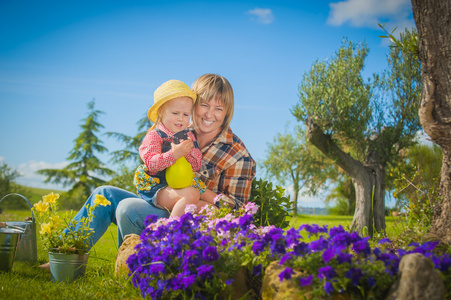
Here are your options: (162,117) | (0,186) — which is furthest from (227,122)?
(0,186)

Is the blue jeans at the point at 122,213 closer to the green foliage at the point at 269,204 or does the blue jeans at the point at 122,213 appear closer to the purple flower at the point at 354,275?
the green foliage at the point at 269,204

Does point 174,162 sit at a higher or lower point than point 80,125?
lower

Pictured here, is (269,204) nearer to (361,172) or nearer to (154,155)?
(154,155)

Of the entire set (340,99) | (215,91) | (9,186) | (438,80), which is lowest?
(9,186)

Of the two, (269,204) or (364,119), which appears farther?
(364,119)

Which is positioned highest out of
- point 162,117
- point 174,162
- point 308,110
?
point 308,110

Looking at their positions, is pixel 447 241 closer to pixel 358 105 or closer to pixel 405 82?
pixel 358 105

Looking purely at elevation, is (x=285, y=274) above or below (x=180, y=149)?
below

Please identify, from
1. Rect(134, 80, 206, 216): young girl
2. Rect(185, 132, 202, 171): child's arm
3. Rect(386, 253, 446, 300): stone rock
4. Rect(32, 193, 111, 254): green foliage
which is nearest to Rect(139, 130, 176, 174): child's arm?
Rect(134, 80, 206, 216): young girl

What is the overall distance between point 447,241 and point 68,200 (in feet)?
77.5

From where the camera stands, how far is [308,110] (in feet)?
40.4

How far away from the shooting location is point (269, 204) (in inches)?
170

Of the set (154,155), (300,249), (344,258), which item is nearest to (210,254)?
(300,249)

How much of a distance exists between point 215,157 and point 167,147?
618 mm
